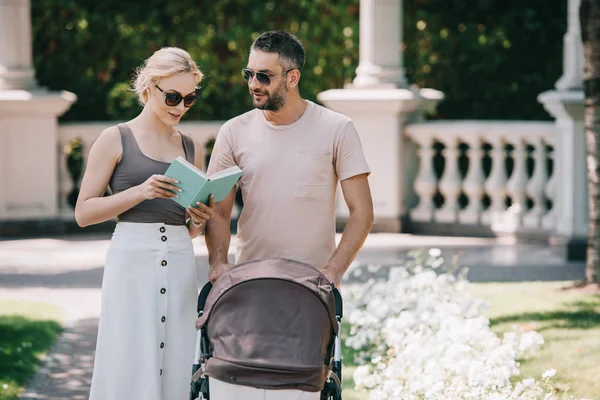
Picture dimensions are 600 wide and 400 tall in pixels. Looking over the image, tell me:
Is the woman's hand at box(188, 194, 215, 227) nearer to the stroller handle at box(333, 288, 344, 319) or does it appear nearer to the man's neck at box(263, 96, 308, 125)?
the man's neck at box(263, 96, 308, 125)

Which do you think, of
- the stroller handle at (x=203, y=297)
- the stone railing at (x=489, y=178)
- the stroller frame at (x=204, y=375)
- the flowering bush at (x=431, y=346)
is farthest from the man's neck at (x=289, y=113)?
the stone railing at (x=489, y=178)


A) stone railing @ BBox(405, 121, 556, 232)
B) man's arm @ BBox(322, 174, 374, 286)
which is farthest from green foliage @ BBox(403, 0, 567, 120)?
man's arm @ BBox(322, 174, 374, 286)

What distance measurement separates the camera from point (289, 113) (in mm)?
5531

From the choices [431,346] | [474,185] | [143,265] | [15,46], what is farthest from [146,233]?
[15,46]

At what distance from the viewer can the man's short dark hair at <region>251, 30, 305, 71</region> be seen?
5.42 metres

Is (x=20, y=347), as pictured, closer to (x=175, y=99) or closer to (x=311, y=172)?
(x=175, y=99)

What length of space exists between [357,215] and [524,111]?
994 centimetres

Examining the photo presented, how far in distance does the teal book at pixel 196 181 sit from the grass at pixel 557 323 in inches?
100

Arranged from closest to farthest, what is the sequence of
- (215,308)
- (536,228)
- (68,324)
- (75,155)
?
(215,308), (68,324), (536,228), (75,155)

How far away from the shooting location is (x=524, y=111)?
49.9ft

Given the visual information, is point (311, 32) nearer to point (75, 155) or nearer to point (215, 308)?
point (75, 155)

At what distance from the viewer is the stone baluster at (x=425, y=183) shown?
Result: 1341 centimetres

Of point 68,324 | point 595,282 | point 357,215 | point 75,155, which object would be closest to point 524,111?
point 75,155

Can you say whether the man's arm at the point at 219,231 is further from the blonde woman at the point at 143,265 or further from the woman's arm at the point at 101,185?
the woman's arm at the point at 101,185
